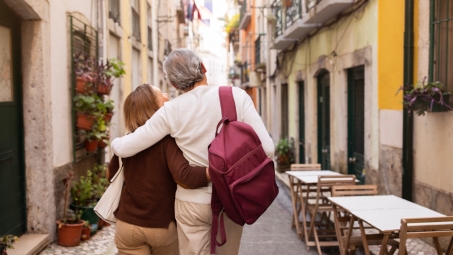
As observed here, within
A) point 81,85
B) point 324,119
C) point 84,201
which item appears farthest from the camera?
point 324,119

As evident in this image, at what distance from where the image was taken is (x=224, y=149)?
2.30 meters

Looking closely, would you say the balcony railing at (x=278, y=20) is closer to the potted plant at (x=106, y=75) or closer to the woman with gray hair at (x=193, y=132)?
the potted plant at (x=106, y=75)

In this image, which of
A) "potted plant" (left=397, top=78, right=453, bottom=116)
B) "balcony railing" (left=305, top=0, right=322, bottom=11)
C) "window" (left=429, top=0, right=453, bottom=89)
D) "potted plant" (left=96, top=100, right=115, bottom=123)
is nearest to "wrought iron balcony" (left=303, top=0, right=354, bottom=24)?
"balcony railing" (left=305, top=0, right=322, bottom=11)

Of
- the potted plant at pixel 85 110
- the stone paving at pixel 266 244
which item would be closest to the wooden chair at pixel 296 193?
the stone paving at pixel 266 244

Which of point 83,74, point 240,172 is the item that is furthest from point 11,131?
point 240,172

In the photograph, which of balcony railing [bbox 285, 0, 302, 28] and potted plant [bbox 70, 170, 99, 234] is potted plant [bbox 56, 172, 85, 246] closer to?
potted plant [bbox 70, 170, 99, 234]

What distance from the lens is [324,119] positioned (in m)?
11.4

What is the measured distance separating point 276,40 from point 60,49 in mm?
8962

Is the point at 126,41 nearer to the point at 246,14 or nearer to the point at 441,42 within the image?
the point at 441,42

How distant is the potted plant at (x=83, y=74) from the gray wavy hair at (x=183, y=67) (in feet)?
14.7

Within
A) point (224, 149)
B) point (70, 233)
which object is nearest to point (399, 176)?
point (70, 233)

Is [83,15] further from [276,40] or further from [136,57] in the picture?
[276,40]

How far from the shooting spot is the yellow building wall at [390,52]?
6859mm

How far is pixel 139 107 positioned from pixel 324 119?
29.6ft
